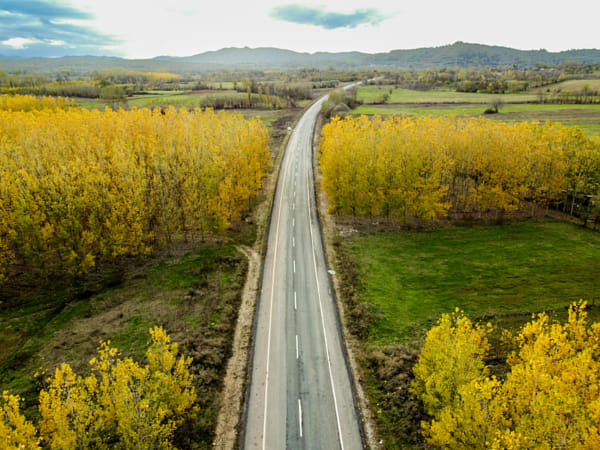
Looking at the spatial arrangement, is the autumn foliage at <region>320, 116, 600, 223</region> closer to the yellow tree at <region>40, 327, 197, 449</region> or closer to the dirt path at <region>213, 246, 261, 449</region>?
the dirt path at <region>213, 246, 261, 449</region>

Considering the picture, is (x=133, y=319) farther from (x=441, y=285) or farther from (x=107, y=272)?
(x=441, y=285)

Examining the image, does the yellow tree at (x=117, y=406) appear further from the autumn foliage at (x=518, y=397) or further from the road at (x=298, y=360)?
the autumn foliage at (x=518, y=397)

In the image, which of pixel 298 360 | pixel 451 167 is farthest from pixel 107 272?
pixel 451 167

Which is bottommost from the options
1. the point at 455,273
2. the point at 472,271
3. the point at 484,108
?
the point at 455,273

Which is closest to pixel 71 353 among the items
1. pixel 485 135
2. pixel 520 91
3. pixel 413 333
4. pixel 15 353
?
pixel 15 353

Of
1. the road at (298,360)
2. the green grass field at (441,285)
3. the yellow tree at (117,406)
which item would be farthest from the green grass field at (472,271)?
the yellow tree at (117,406)

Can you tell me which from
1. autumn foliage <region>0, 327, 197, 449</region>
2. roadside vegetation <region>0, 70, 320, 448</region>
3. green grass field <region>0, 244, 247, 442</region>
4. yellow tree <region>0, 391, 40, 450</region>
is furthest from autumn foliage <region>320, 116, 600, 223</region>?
yellow tree <region>0, 391, 40, 450</region>
